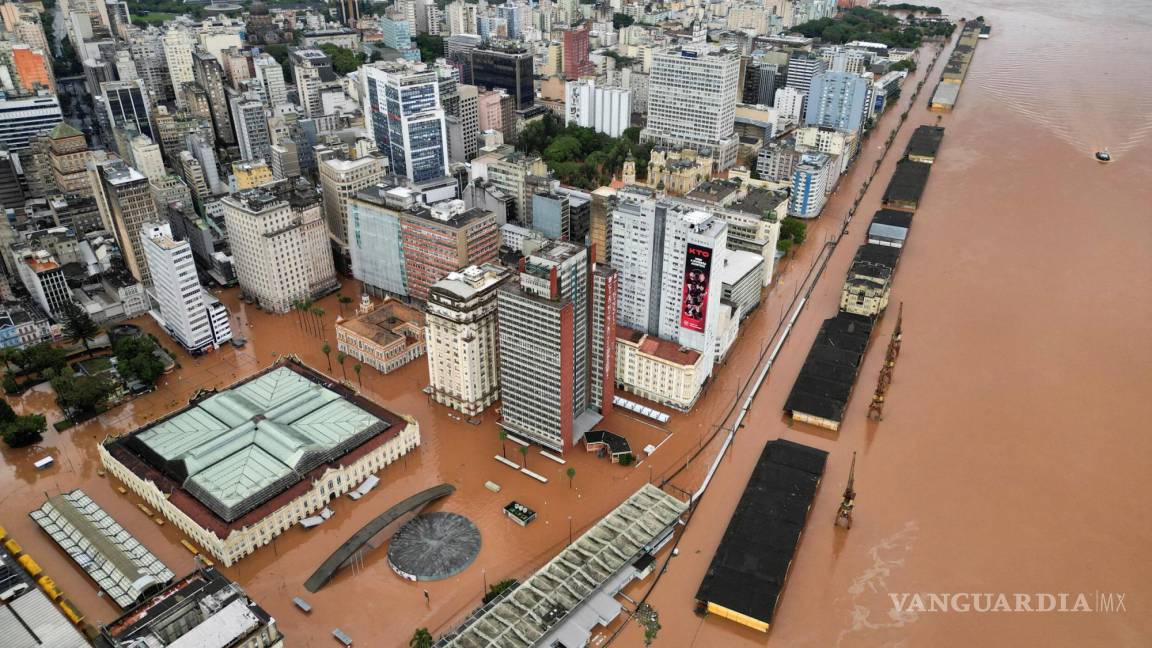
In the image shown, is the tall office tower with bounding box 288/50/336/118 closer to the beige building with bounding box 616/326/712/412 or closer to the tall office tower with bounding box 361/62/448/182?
the tall office tower with bounding box 361/62/448/182

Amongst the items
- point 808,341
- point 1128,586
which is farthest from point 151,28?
point 1128,586

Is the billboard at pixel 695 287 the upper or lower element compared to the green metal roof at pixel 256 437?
upper

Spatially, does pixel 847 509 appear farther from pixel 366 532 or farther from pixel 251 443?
pixel 251 443

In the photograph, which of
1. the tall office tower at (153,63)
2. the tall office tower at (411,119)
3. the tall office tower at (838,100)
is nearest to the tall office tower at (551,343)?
the tall office tower at (411,119)

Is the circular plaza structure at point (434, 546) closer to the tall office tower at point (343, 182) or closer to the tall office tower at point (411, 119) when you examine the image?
the tall office tower at point (343, 182)

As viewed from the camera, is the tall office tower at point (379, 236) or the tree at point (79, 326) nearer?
the tree at point (79, 326)

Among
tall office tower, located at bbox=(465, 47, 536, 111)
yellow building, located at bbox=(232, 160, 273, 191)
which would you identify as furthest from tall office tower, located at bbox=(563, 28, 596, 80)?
yellow building, located at bbox=(232, 160, 273, 191)
